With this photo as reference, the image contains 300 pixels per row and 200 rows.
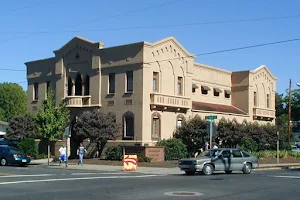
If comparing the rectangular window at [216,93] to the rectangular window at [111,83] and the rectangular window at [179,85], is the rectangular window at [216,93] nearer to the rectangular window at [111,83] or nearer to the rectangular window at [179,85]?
the rectangular window at [179,85]

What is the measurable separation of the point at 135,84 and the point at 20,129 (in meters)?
13.2

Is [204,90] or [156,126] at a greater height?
[204,90]

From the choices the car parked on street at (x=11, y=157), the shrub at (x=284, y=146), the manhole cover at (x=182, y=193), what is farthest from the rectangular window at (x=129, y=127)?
the manhole cover at (x=182, y=193)

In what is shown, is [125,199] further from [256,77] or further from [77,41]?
[256,77]

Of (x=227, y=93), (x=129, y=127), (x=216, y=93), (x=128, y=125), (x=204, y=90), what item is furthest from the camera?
(x=227, y=93)

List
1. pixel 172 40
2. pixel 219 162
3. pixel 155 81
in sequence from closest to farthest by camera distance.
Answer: pixel 219 162, pixel 155 81, pixel 172 40

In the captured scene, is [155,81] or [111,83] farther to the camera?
[111,83]

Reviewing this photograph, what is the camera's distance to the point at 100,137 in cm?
3672

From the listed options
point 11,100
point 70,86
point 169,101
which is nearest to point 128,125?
point 169,101

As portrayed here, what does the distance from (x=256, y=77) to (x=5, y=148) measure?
28.9 m

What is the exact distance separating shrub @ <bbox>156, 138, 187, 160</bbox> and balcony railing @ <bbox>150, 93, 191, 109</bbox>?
3.12m

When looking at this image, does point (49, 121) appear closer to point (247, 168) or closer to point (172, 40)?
point (172, 40)

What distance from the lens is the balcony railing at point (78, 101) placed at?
41.1m

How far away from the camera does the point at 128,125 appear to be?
126 ft
